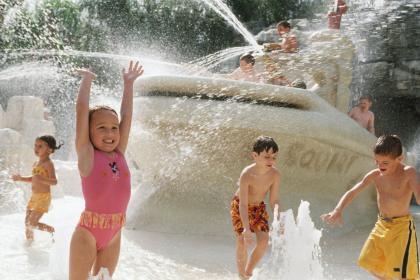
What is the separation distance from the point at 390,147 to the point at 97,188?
5.18 feet

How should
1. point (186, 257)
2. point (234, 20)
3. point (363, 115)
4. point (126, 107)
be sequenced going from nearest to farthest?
point (126, 107) < point (186, 257) < point (363, 115) < point (234, 20)

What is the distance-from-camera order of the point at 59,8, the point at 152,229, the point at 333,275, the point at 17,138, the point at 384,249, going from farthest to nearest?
the point at 59,8, the point at 17,138, the point at 152,229, the point at 333,275, the point at 384,249

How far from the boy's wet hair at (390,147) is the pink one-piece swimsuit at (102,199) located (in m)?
1.43

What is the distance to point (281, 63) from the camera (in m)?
5.61

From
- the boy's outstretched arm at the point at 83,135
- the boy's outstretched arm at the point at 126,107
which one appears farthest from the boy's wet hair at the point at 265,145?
the boy's outstretched arm at the point at 83,135

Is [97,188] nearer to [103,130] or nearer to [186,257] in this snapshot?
[103,130]

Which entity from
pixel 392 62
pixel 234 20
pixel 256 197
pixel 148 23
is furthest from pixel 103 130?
pixel 148 23

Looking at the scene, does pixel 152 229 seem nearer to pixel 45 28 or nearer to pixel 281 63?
pixel 281 63

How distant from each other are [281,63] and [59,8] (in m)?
22.1

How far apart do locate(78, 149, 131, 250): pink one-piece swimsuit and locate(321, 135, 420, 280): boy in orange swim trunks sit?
121 centimetres

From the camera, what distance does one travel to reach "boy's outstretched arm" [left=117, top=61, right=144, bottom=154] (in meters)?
2.57

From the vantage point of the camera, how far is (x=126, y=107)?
8.57 feet

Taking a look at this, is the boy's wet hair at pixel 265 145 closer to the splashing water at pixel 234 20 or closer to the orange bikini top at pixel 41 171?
the orange bikini top at pixel 41 171

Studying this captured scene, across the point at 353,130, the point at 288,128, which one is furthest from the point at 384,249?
the point at 353,130
